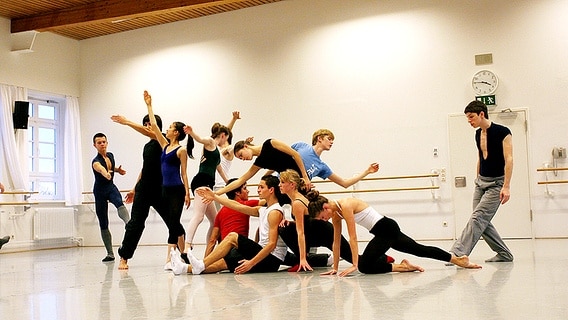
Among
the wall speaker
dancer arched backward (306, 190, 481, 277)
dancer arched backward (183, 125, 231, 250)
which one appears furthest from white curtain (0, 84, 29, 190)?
dancer arched backward (306, 190, 481, 277)

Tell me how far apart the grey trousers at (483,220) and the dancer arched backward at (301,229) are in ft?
2.62

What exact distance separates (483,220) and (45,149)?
10.0 m

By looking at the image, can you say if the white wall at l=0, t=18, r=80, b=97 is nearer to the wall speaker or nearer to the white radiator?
the wall speaker

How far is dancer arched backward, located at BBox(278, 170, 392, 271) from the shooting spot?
5234 millimetres

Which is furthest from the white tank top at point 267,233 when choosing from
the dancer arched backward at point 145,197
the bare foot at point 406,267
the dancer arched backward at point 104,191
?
the dancer arched backward at point 104,191

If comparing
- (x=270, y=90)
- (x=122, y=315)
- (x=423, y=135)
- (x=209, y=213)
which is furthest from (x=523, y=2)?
(x=122, y=315)

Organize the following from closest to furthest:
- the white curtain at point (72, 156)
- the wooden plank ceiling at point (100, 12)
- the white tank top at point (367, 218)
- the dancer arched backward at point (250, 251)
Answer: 1. the white tank top at point (367, 218)
2. the dancer arched backward at point (250, 251)
3. the wooden plank ceiling at point (100, 12)
4. the white curtain at point (72, 156)

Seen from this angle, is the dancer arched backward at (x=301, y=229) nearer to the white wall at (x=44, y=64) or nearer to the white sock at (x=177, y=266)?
the white sock at (x=177, y=266)

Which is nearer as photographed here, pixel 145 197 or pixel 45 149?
pixel 145 197

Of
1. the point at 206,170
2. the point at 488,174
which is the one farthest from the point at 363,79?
the point at 488,174

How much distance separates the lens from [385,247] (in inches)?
202

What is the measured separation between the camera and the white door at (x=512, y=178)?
9742 mm

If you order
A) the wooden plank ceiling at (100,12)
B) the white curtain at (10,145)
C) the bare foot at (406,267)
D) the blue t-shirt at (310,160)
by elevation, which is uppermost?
the wooden plank ceiling at (100,12)

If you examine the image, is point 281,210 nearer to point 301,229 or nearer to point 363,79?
point 301,229
